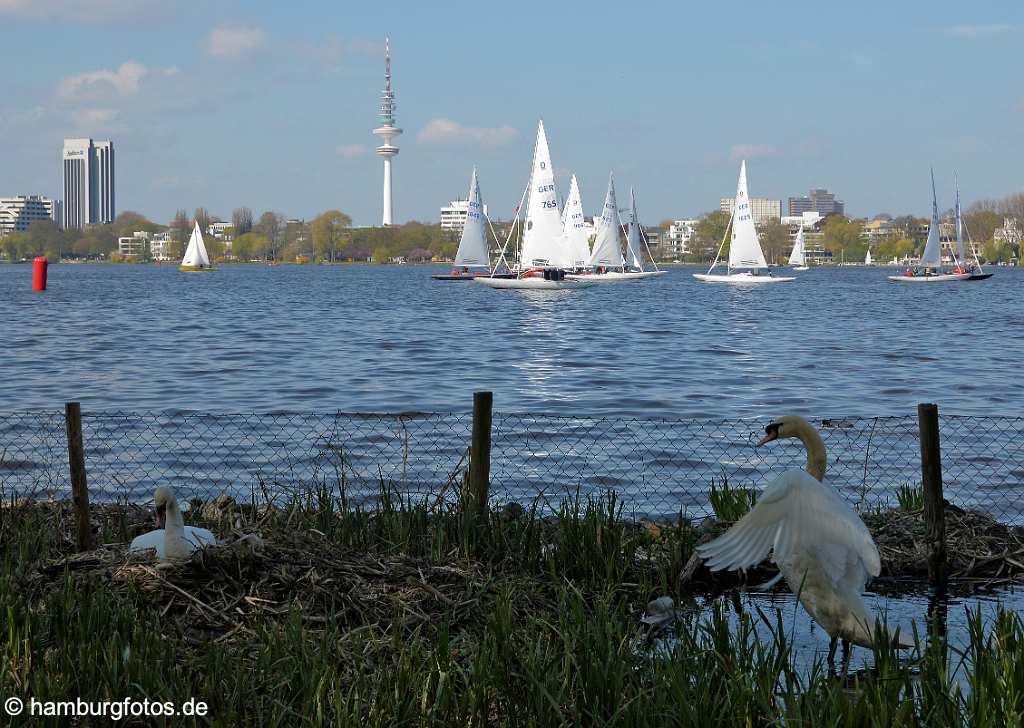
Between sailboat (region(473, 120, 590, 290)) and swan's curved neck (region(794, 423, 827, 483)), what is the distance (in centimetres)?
6220

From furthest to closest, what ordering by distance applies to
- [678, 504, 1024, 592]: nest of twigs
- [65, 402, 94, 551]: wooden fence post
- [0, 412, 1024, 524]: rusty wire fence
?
1. [0, 412, 1024, 524]: rusty wire fence
2. [65, 402, 94, 551]: wooden fence post
3. [678, 504, 1024, 592]: nest of twigs

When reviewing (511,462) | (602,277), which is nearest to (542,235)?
(602,277)

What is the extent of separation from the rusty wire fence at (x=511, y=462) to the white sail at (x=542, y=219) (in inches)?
2079

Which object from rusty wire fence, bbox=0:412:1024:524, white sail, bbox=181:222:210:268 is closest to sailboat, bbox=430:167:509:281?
white sail, bbox=181:222:210:268

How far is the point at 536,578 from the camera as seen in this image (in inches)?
288

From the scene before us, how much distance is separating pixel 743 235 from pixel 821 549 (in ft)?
271

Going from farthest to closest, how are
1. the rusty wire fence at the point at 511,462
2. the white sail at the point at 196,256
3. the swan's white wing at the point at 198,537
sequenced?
the white sail at the point at 196,256
the rusty wire fence at the point at 511,462
the swan's white wing at the point at 198,537

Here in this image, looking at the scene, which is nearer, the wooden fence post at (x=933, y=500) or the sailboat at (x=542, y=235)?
the wooden fence post at (x=933, y=500)

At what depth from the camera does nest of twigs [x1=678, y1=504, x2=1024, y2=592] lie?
306 inches

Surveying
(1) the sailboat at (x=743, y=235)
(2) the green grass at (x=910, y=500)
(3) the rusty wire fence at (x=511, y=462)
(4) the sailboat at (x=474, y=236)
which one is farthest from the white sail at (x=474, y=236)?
(2) the green grass at (x=910, y=500)

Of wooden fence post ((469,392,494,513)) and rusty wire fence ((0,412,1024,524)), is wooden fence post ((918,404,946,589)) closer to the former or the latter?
rusty wire fence ((0,412,1024,524))

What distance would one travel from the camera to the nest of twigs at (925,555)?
25.5ft

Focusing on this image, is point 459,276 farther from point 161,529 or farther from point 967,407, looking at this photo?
point 161,529

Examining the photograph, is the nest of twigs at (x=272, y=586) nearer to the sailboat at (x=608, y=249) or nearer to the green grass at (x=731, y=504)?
the green grass at (x=731, y=504)
